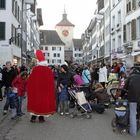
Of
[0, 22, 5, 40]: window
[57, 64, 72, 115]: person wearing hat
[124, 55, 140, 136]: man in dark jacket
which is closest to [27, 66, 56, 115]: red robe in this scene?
[57, 64, 72, 115]: person wearing hat

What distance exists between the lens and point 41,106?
12.6 meters

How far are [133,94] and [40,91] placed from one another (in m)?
3.33

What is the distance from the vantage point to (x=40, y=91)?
12.7 metres

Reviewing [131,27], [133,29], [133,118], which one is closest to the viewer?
[133,118]

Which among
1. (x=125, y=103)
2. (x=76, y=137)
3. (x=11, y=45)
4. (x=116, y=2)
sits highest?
(x=116, y=2)

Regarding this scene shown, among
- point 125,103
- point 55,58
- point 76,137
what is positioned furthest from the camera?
point 55,58

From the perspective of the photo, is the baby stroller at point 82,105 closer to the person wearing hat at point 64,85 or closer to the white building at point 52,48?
the person wearing hat at point 64,85

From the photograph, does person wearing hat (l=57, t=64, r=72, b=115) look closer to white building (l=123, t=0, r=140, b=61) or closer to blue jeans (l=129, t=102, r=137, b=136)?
blue jeans (l=129, t=102, r=137, b=136)

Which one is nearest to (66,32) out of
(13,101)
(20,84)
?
(13,101)

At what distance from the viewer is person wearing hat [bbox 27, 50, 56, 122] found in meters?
12.6

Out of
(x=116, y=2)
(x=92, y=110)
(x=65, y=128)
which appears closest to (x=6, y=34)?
(x=116, y=2)

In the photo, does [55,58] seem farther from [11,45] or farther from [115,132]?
[115,132]

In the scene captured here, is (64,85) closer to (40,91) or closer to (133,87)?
(40,91)

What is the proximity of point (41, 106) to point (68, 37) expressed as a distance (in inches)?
5760
